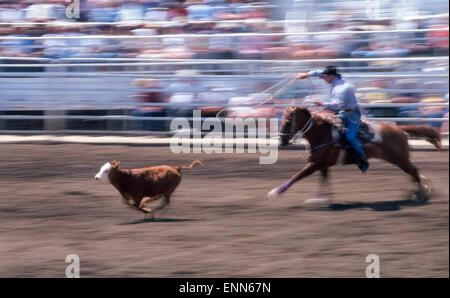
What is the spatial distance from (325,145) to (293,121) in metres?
0.41

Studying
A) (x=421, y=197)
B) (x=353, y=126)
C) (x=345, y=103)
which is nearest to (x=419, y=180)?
(x=421, y=197)

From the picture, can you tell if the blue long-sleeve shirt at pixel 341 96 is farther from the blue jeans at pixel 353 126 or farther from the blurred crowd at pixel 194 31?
the blurred crowd at pixel 194 31

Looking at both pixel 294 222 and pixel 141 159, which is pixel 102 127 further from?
pixel 294 222

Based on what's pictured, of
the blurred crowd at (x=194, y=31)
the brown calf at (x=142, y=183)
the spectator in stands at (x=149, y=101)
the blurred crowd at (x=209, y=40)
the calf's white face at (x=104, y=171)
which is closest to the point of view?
the calf's white face at (x=104, y=171)

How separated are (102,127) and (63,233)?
4610 mm

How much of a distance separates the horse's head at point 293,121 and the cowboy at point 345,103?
0.17m

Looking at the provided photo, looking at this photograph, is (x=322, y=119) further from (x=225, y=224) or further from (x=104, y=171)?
(x=104, y=171)

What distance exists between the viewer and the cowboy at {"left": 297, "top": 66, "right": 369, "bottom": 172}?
25.4 feet

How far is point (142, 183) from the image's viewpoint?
22.9 feet

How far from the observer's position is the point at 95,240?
672cm

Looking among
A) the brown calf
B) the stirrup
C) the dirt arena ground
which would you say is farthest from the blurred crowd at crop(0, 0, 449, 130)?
the brown calf

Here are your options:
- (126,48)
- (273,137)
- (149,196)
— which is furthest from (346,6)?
(149,196)

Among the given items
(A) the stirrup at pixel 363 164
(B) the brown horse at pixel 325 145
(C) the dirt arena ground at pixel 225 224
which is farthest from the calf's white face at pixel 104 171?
(A) the stirrup at pixel 363 164

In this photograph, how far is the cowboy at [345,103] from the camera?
7730 mm
